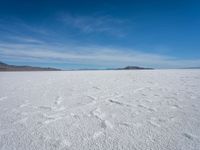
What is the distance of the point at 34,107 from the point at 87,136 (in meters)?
1.58

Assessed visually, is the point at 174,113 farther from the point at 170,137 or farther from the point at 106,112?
the point at 106,112

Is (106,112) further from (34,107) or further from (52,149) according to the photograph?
(34,107)

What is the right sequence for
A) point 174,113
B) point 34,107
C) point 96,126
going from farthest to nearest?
point 34,107 < point 174,113 < point 96,126

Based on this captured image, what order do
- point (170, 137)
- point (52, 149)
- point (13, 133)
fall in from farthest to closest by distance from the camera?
point (13, 133) → point (170, 137) → point (52, 149)

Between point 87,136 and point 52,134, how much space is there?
443 mm

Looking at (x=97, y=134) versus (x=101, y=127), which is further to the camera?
(x=101, y=127)

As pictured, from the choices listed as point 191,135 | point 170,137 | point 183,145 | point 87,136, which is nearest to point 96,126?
point 87,136

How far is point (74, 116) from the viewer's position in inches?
89.2

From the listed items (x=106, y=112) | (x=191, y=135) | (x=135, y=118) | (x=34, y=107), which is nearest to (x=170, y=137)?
(x=191, y=135)

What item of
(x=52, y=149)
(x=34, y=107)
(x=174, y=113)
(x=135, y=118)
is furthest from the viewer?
(x=34, y=107)

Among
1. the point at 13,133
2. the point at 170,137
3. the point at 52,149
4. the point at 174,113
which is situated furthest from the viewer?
the point at 174,113

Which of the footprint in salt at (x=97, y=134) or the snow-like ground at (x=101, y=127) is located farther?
the footprint in salt at (x=97, y=134)

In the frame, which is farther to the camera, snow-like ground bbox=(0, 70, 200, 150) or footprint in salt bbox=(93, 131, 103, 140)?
footprint in salt bbox=(93, 131, 103, 140)

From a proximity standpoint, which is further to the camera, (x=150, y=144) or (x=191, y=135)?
(x=191, y=135)
